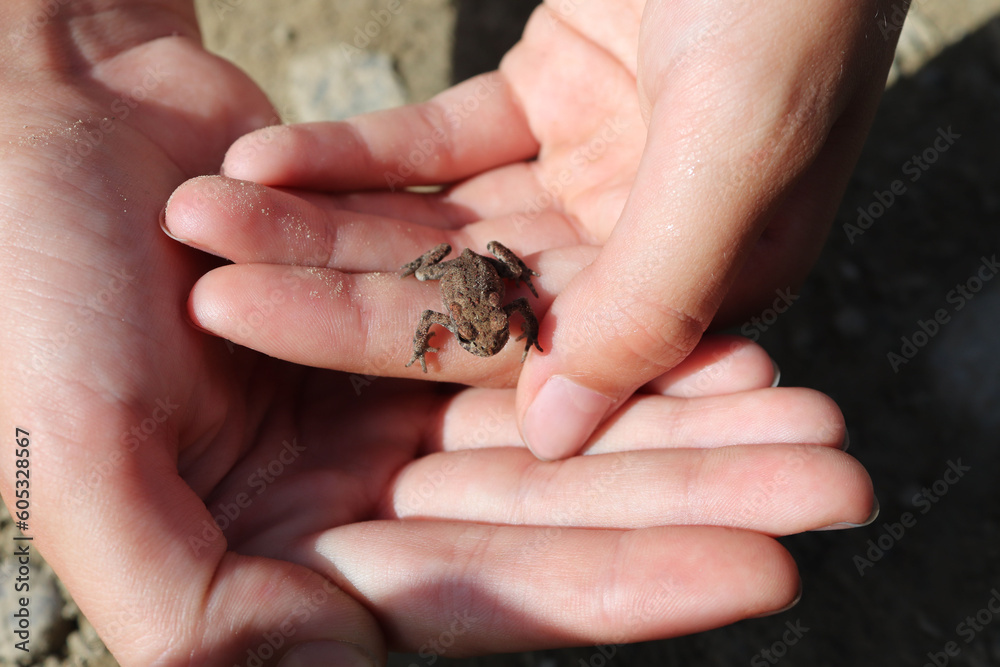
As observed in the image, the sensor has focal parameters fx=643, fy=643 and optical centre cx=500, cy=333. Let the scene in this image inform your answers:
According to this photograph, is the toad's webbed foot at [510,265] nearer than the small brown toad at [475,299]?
No


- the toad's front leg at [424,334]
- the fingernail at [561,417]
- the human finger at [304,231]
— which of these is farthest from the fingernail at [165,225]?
the fingernail at [561,417]

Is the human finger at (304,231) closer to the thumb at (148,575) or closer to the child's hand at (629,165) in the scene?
the child's hand at (629,165)

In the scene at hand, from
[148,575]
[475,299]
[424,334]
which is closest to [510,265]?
[475,299]

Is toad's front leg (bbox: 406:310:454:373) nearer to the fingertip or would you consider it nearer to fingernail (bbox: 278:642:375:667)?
the fingertip

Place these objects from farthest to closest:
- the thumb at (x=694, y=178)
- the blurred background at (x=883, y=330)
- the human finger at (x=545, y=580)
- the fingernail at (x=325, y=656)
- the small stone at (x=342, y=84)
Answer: the small stone at (x=342, y=84)
the blurred background at (x=883, y=330)
the thumb at (x=694, y=178)
the human finger at (x=545, y=580)
the fingernail at (x=325, y=656)

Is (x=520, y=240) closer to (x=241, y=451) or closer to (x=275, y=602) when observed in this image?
(x=241, y=451)

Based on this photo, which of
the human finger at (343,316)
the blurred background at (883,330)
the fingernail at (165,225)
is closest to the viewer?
the human finger at (343,316)

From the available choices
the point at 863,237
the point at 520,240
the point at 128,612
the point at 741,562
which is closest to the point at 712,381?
the point at 741,562
